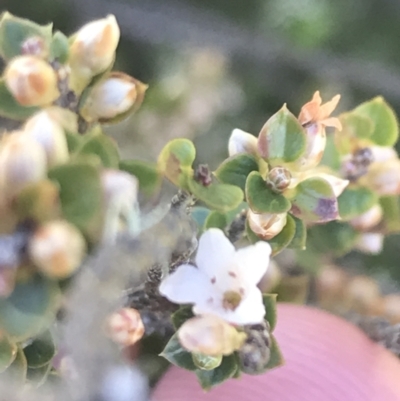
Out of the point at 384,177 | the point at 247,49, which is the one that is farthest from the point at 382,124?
the point at 247,49

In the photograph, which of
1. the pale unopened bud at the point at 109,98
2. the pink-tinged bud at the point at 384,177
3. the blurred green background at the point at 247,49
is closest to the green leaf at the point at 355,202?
the pink-tinged bud at the point at 384,177

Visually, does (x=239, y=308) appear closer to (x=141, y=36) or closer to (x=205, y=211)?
(x=205, y=211)

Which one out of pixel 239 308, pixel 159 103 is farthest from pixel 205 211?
pixel 159 103

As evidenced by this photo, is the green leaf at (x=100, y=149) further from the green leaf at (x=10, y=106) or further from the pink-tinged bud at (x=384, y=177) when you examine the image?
the pink-tinged bud at (x=384, y=177)

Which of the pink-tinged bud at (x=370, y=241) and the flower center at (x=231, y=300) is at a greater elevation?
the flower center at (x=231, y=300)

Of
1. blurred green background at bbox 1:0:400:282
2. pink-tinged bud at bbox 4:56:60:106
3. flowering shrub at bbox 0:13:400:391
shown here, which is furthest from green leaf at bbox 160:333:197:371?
blurred green background at bbox 1:0:400:282

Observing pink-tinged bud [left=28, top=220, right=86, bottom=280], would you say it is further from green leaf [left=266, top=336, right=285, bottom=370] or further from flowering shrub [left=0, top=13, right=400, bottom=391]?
green leaf [left=266, top=336, right=285, bottom=370]
